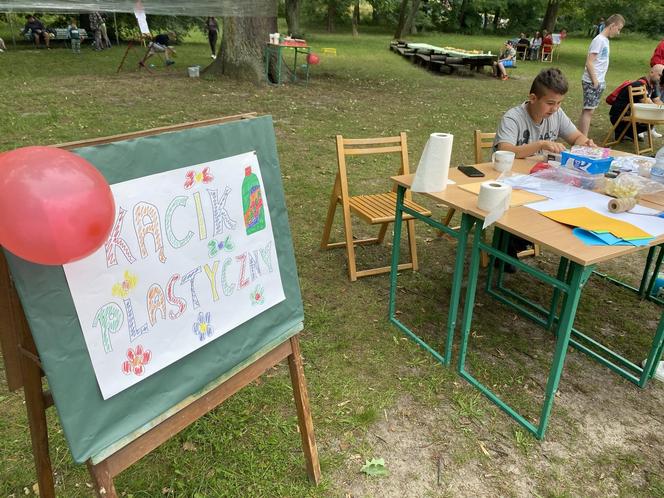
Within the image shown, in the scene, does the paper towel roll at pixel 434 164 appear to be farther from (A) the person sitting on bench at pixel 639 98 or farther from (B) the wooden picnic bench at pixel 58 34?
(B) the wooden picnic bench at pixel 58 34

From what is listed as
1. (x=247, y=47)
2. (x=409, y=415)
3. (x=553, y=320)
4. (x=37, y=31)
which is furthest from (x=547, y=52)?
(x=409, y=415)

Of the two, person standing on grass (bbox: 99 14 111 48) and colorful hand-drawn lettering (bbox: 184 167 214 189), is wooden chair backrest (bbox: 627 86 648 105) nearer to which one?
colorful hand-drawn lettering (bbox: 184 167 214 189)

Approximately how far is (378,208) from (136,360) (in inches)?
97.6

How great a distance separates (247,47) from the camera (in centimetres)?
994

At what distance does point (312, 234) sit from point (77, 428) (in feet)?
10.2

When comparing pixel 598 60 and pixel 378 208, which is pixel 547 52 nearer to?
pixel 598 60

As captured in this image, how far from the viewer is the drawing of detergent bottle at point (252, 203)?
1.55 meters

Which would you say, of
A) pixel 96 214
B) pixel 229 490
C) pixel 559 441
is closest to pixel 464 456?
pixel 559 441

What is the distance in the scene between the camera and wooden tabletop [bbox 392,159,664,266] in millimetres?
1944

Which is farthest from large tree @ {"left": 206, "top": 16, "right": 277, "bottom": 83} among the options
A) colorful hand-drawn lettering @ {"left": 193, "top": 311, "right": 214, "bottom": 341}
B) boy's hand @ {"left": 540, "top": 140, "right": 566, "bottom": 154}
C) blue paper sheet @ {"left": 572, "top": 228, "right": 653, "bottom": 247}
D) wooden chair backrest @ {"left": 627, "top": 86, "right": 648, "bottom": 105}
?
colorful hand-drawn lettering @ {"left": 193, "top": 311, "right": 214, "bottom": 341}

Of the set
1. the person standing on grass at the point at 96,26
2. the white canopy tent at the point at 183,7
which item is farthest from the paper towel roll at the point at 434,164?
the person standing on grass at the point at 96,26

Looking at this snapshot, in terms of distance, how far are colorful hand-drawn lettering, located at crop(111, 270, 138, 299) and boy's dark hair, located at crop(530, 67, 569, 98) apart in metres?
2.83

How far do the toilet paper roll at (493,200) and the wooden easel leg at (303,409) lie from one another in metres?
1.08

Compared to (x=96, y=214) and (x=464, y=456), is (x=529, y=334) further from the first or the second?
(x=96, y=214)
